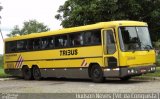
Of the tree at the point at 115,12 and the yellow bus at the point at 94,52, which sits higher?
the tree at the point at 115,12

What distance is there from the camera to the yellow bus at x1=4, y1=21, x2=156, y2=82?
23.2 metres

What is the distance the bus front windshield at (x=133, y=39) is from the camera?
23328 millimetres

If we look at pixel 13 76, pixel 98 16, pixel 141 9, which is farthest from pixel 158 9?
pixel 13 76

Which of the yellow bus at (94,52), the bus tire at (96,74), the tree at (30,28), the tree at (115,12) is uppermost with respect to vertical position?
the tree at (30,28)

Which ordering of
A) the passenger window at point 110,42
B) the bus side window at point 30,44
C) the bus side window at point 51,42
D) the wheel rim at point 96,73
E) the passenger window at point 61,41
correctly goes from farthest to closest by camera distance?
the bus side window at point 30,44 → the bus side window at point 51,42 → the passenger window at point 61,41 → the wheel rim at point 96,73 → the passenger window at point 110,42

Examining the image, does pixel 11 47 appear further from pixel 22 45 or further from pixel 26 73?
pixel 26 73

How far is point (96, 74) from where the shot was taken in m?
24.7

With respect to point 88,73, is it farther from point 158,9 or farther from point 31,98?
point 158,9

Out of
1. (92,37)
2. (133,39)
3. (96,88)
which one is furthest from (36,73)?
(96,88)

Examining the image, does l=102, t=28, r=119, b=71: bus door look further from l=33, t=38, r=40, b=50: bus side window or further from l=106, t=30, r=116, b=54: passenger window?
l=33, t=38, r=40, b=50: bus side window

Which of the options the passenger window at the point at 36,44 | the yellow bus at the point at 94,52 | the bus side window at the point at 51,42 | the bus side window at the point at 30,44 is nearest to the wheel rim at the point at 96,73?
the yellow bus at the point at 94,52

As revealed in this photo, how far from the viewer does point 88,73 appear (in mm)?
25297

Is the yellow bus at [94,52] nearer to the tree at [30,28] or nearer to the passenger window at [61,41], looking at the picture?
the passenger window at [61,41]

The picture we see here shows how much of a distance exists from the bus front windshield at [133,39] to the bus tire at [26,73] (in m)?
9.55
